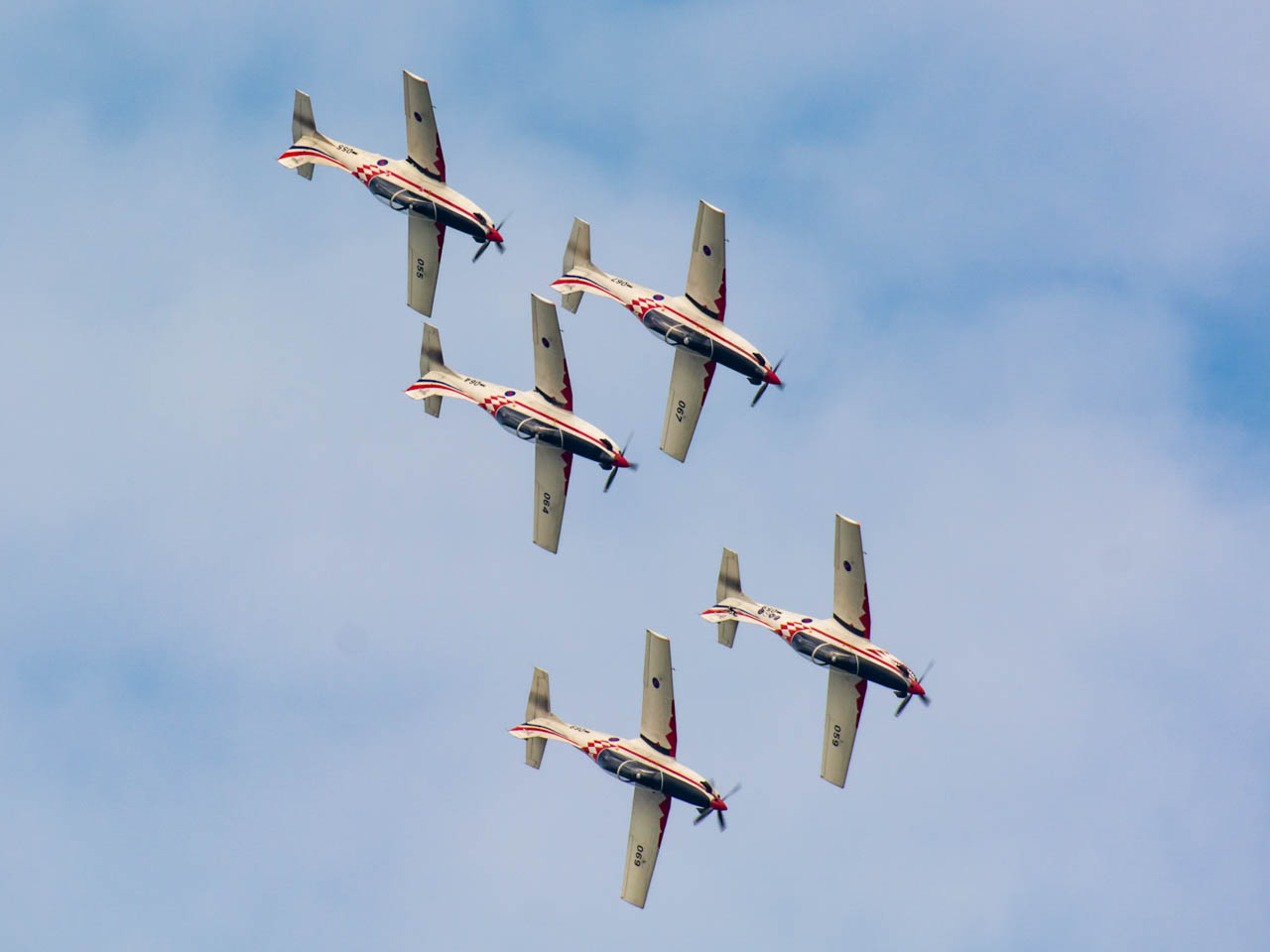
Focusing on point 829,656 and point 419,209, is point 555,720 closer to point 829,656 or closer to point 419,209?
point 829,656

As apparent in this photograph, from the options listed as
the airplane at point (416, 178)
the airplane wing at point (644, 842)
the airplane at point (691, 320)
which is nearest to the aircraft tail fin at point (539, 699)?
the airplane wing at point (644, 842)

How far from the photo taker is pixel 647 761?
493 feet

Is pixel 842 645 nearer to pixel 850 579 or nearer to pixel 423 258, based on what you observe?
pixel 850 579

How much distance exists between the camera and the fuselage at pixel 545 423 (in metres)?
151

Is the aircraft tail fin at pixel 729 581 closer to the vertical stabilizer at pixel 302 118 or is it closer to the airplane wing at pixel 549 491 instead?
the airplane wing at pixel 549 491

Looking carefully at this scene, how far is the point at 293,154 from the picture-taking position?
Answer: 153750 millimetres

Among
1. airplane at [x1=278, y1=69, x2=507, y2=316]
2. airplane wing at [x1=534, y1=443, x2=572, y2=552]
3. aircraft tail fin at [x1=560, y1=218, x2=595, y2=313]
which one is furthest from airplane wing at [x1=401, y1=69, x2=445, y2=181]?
airplane wing at [x1=534, y1=443, x2=572, y2=552]

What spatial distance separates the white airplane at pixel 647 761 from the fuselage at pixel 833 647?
646 centimetres

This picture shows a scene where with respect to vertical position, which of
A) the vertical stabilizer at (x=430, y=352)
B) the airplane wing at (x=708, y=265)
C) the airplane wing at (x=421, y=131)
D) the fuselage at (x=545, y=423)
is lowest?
the fuselage at (x=545, y=423)

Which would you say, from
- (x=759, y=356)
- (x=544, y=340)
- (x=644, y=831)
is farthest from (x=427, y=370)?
(x=644, y=831)

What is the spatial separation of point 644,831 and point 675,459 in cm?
2057

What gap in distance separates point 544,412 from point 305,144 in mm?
20374

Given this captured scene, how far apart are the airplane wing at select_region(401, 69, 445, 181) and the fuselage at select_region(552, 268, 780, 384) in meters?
9.35

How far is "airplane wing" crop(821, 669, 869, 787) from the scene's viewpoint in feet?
502
